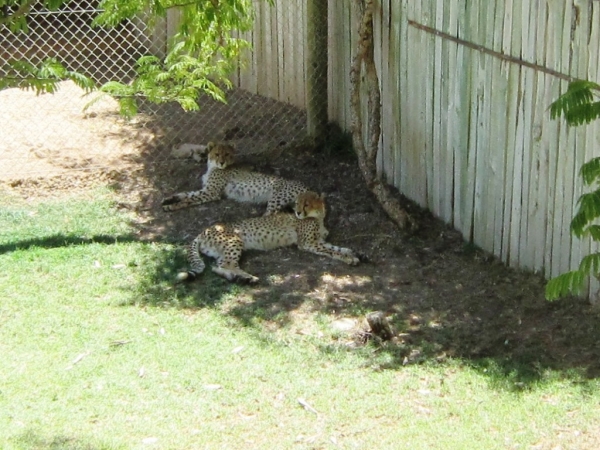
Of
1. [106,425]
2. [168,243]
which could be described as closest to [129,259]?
[168,243]

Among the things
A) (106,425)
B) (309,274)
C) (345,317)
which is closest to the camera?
(106,425)

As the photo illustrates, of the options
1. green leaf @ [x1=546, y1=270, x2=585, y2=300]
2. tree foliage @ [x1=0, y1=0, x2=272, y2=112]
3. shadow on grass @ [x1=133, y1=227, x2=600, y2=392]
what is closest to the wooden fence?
shadow on grass @ [x1=133, y1=227, x2=600, y2=392]

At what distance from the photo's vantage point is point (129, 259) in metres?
7.64

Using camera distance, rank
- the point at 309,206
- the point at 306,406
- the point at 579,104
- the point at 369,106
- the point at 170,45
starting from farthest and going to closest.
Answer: the point at 170,45 → the point at 369,106 → the point at 309,206 → the point at 306,406 → the point at 579,104

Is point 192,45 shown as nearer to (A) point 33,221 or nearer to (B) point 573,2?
(A) point 33,221

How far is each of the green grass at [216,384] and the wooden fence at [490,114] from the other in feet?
4.31

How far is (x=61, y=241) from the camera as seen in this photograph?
795 centimetres

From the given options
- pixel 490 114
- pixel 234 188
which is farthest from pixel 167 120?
pixel 490 114

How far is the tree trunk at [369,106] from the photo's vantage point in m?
8.26

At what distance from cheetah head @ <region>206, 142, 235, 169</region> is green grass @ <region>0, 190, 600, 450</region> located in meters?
1.97

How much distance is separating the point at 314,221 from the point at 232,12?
2.64 m

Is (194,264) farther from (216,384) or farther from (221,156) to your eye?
(221,156)

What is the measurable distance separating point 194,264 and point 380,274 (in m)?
1.36

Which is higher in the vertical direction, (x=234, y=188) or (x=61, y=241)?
(x=234, y=188)
